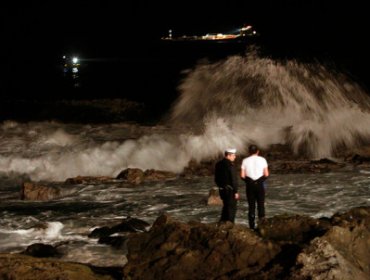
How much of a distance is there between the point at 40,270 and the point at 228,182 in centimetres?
373

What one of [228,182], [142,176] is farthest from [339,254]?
[142,176]

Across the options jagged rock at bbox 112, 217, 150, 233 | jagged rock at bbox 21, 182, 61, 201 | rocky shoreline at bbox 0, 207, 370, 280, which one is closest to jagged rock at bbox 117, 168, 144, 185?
jagged rock at bbox 21, 182, 61, 201

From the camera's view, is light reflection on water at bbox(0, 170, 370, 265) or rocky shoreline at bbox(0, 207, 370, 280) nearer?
rocky shoreline at bbox(0, 207, 370, 280)

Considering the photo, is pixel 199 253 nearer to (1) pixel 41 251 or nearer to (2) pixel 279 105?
(1) pixel 41 251

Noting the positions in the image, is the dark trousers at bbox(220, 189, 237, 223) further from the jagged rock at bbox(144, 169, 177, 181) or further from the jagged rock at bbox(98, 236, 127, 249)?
the jagged rock at bbox(144, 169, 177, 181)

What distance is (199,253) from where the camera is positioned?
634 centimetres

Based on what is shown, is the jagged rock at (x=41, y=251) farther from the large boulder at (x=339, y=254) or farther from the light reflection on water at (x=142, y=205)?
the large boulder at (x=339, y=254)

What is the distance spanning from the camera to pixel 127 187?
47.6 ft

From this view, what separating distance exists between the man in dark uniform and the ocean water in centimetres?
199

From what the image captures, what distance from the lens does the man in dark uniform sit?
872 centimetres

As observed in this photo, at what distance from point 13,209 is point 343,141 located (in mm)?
12417

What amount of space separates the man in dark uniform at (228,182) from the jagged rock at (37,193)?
246 inches

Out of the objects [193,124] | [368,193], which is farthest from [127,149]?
[368,193]

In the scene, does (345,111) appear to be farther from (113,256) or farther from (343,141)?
(113,256)
